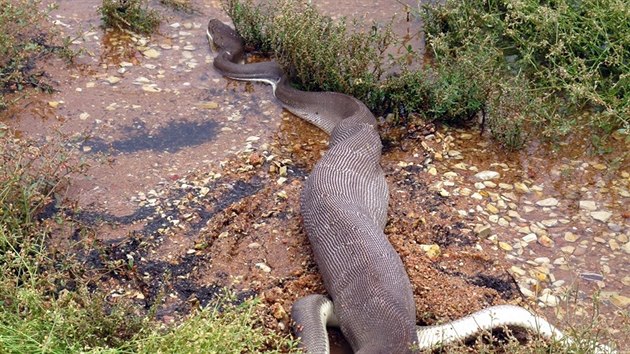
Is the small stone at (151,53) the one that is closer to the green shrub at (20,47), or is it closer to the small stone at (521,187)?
the green shrub at (20,47)

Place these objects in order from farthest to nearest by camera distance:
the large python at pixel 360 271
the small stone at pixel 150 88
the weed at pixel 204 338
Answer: the small stone at pixel 150 88 → the large python at pixel 360 271 → the weed at pixel 204 338

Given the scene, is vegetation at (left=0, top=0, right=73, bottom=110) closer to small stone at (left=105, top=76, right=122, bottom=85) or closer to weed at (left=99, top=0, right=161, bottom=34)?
small stone at (left=105, top=76, right=122, bottom=85)

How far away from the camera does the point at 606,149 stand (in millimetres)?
6418

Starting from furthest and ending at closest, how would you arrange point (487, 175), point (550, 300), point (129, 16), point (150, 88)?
point (129, 16), point (150, 88), point (487, 175), point (550, 300)

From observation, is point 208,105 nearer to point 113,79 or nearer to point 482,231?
point 113,79

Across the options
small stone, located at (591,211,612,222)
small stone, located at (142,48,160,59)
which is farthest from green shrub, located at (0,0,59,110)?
small stone, located at (591,211,612,222)

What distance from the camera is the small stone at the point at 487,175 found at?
6285 mm

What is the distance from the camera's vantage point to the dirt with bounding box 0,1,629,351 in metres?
5.27

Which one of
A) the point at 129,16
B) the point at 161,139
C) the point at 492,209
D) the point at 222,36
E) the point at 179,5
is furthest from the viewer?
the point at 179,5

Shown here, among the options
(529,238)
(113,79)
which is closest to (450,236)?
(529,238)

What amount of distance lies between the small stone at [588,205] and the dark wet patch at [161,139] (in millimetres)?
2830

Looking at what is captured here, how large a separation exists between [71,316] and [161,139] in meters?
2.84

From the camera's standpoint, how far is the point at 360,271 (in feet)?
16.3

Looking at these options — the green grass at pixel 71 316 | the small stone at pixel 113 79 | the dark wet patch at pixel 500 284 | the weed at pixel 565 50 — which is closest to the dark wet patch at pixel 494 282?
the dark wet patch at pixel 500 284
